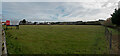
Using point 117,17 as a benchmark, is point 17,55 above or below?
below

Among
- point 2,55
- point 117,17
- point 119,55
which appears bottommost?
point 119,55

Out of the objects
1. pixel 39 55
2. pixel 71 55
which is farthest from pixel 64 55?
pixel 39 55

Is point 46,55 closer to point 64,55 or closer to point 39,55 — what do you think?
point 39,55

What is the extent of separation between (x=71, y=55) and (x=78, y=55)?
1.27 feet

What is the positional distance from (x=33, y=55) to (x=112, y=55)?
435cm

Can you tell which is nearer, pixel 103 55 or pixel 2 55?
pixel 2 55

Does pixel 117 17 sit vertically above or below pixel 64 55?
above

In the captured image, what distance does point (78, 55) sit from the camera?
4.13m

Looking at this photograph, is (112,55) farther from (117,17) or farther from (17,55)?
(117,17)

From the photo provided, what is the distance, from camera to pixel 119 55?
4.21 metres

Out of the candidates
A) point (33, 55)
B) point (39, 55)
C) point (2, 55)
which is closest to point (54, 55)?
point (39, 55)

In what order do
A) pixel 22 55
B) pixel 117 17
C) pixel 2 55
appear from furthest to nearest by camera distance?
pixel 117 17 → pixel 22 55 → pixel 2 55

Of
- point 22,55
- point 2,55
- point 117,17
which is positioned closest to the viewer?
point 2,55

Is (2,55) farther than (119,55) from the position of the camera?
No
